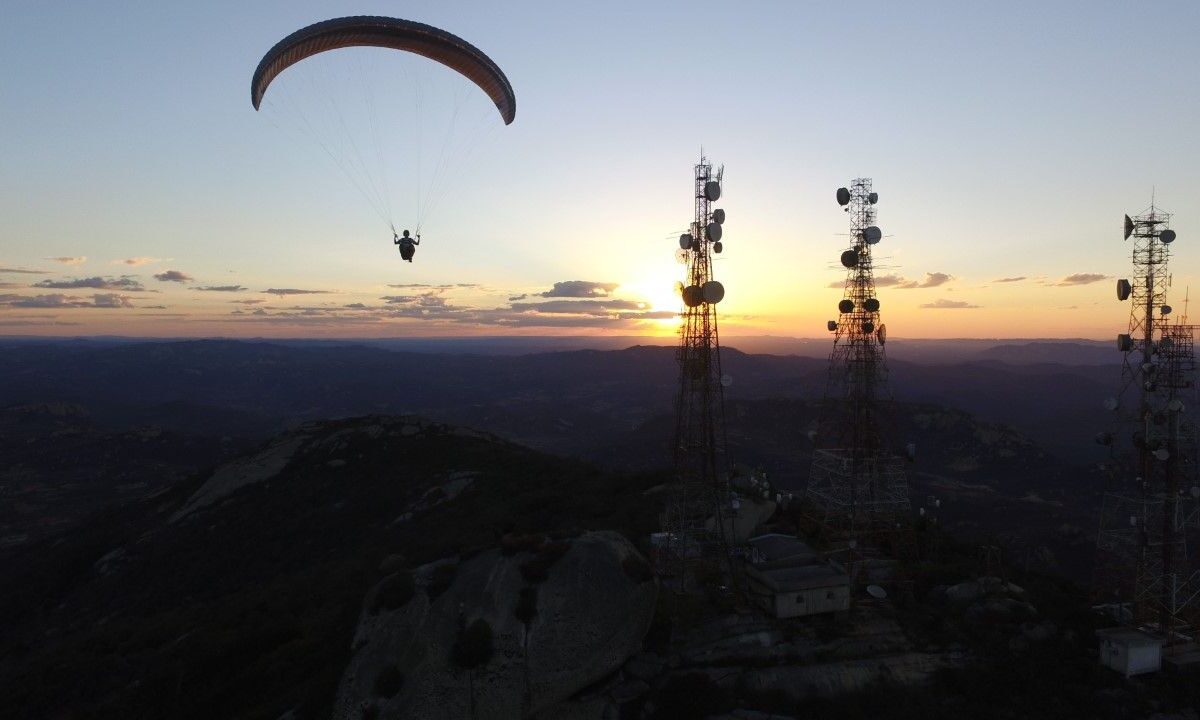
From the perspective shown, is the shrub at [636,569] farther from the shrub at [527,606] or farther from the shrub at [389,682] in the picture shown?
the shrub at [389,682]

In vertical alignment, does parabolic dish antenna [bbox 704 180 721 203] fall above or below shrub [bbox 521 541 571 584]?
above

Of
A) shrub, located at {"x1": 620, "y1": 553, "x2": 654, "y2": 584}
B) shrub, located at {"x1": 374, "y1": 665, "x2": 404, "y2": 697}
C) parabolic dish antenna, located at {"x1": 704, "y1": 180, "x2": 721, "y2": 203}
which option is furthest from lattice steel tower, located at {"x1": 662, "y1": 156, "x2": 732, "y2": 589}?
shrub, located at {"x1": 374, "y1": 665, "x2": 404, "y2": 697}

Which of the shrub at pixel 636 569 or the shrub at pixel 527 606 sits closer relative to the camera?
the shrub at pixel 527 606

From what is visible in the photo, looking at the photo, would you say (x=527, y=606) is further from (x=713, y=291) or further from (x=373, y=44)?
(x=373, y=44)

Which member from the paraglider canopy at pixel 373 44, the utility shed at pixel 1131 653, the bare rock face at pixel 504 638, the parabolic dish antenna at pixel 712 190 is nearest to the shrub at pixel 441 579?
the bare rock face at pixel 504 638

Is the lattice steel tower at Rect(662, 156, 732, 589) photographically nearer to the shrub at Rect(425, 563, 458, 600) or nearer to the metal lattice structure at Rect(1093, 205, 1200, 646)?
the shrub at Rect(425, 563, 458, 600)

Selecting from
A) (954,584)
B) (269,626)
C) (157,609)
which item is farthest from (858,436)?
(157,609)
